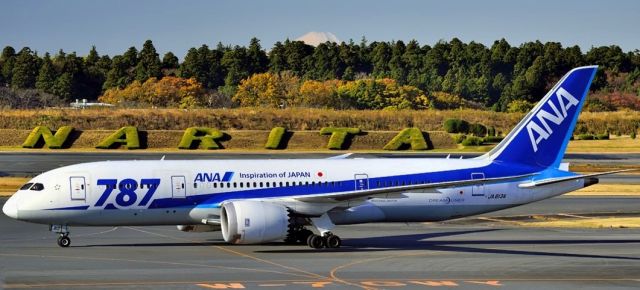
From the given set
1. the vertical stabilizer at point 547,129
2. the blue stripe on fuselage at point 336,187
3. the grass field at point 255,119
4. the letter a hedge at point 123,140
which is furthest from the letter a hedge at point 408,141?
the blue stripe on fuselage at point 336,187

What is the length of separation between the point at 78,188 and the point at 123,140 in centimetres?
7381

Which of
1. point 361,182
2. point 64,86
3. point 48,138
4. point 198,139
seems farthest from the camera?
point 64,86

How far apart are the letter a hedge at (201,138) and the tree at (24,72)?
3394 inches

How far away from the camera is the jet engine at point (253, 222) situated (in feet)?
125

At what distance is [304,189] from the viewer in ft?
136

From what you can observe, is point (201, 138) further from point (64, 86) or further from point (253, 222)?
point (64, 86)

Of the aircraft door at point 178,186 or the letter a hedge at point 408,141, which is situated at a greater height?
the letter a hedge at point 408,141

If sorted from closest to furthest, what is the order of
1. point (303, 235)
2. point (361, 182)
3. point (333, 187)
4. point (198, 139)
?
point (333, 187), point (303, 235), point (361, 182), point (198, 139)

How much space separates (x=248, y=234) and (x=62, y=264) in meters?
6.78

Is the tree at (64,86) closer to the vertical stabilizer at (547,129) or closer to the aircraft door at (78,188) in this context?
the aircraft door at (78,188)

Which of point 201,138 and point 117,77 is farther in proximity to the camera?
point 117,77

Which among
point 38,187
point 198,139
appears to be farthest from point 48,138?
point 38,187

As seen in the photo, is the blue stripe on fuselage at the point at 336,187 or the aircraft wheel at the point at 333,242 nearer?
the aircraft wheel at the point at 333,242

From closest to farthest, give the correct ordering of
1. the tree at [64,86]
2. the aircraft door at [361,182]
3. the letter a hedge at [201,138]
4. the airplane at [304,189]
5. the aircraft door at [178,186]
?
the airplane at [304,189] → the aircraft door at [178,186] → the aircraft door at [361,182] → the letter a hedge at [201,138] → the tree at [64,86]
